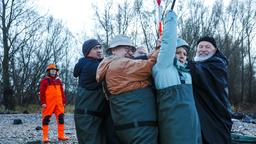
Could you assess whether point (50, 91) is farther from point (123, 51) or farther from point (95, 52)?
point (123, 51)

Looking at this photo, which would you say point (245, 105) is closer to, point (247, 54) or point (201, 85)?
point (247, 54)

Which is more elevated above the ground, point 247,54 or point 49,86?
point 247,54

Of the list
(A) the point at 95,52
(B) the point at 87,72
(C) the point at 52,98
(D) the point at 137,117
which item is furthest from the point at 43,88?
(D) the point at 137,117

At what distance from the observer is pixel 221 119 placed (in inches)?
150

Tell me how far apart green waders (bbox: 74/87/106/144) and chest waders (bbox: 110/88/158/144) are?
38.2 inches

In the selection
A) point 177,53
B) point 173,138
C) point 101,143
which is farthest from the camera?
point 101,143

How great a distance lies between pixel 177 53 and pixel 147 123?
0.71 metres

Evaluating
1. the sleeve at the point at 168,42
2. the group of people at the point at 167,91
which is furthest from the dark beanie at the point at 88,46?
the sleeve at the point at 168,42

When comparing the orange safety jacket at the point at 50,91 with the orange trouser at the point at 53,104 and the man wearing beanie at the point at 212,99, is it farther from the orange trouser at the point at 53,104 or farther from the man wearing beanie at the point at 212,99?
the man wearing beanie at the point at 212,99

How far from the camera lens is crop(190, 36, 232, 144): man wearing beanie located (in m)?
3.71

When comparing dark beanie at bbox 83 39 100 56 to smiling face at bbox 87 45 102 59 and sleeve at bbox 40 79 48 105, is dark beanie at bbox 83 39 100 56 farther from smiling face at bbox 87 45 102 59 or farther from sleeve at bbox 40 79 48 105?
sleeve at bbox 40 79 48 105

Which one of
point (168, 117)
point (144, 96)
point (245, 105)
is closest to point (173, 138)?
point (168, 117)

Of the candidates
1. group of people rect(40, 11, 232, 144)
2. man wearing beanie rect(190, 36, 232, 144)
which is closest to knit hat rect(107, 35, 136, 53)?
group of people rect(40, 11, 232, 144)

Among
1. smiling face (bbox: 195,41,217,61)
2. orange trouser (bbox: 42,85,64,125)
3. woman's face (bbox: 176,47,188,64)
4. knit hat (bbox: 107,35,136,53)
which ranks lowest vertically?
orange trouser (bbox: 42,85,64,125)
